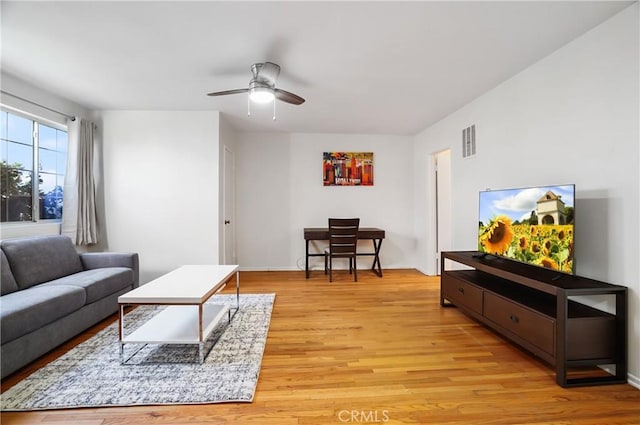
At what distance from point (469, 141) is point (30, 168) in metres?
4.92

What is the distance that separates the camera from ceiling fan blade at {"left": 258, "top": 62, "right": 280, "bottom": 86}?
2389 mm

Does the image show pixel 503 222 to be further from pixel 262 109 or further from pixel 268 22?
pixel 262 109

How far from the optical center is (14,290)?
2311mm

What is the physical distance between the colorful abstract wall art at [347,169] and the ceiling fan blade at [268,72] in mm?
→ 2535

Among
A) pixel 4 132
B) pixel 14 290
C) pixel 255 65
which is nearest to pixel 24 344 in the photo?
pixel 14 290

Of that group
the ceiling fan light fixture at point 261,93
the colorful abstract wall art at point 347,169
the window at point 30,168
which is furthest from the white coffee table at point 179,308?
the colorful abstract wall art at point 347,169

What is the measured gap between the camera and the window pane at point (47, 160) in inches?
125

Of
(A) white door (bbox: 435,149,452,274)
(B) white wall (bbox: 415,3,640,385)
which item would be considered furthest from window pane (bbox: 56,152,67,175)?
(A) white door (bbox: 435,149,452,274)

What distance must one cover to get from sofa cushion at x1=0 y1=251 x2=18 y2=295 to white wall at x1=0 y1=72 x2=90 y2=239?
1.96 feet

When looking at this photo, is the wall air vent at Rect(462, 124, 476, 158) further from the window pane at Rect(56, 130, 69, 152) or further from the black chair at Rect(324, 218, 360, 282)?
the window pane at Rect(56, 130, 69, 152)

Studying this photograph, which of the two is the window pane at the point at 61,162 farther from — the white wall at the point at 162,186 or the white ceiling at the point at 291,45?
the white ceiling at the point at 291,45

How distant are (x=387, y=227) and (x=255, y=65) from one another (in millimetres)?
3530

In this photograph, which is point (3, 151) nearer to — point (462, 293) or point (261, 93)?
point (261, 93)

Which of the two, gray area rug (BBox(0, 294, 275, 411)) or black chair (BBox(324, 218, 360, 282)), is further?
black chair (BBox(324, 218, 360, 282))
